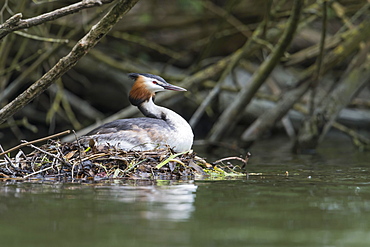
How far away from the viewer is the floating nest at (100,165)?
5.28 meters

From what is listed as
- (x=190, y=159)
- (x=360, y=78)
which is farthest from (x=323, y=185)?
(x=360, y=78)

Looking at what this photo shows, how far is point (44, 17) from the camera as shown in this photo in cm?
446

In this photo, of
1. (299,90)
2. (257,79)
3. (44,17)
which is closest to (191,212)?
(44,17)

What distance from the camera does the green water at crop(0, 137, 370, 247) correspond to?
9.53 ft

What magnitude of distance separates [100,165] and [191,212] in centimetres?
191

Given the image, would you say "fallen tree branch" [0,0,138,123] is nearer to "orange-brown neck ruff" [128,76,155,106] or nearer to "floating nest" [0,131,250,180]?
"floating nest" [0,131,250,180]

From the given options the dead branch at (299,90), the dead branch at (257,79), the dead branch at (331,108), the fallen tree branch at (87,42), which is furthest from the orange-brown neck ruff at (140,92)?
the dead branch at (331,108)

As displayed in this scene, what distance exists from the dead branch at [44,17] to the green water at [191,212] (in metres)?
1.08

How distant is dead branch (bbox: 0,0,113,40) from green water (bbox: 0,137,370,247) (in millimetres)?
1083

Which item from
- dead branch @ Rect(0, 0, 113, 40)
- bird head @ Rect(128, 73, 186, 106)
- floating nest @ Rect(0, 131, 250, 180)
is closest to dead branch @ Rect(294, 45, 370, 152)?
bird head @ Rect(128, 73, 186, 106)

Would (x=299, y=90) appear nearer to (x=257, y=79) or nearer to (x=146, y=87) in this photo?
(x=257, y=79)

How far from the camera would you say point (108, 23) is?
453 cm

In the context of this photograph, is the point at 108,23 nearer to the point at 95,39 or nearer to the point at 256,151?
the point at 95,39

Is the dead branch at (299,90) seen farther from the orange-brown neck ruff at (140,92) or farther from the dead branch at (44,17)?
the dead branch at (44,17)
